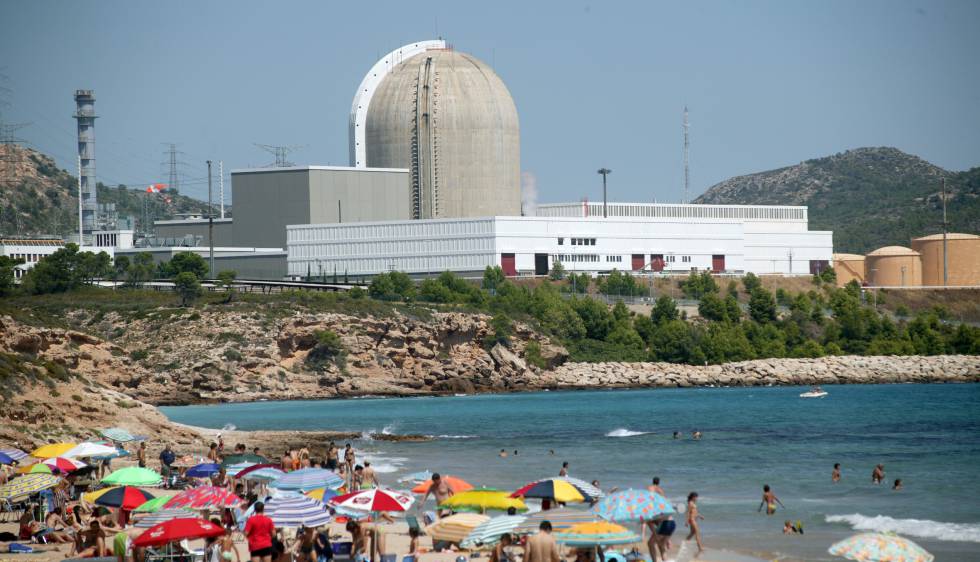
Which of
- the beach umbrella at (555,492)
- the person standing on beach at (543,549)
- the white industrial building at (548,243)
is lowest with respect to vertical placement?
the beach umbrella at (555,492)

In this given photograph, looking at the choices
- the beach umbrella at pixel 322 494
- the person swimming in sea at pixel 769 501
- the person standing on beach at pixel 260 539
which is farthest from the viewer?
the person swimming in sea at pixel 769 501

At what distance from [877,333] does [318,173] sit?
49059 mm

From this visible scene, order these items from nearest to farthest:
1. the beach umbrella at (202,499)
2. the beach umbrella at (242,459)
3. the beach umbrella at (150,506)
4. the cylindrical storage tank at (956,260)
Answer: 1. the beach umbrella at (202,499)
2. the beach umbrella at (150,506)
3. the beach umbrella at (242,459)
4. the cylindrical storage tank at (956,260)

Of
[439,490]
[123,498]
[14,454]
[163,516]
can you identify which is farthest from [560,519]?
[14,454]

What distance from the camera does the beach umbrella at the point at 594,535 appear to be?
24344 millimetres

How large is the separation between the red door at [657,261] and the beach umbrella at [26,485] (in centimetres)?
9807

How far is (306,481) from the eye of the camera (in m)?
32.5

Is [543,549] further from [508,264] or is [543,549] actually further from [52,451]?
[508,264]

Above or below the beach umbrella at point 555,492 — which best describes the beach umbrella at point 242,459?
below

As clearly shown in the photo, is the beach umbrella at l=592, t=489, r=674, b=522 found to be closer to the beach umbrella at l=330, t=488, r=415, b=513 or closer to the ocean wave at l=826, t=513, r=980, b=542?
the beach umbrella at l=330, t=488, r=415, b=513

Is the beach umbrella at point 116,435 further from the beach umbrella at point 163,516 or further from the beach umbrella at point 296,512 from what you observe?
the beach umbrella at point 296,512

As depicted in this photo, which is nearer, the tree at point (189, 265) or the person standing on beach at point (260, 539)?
the person standing on beach at point (260, 539)

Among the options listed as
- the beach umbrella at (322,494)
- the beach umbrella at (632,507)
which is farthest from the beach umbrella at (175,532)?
the beach umbrella at (632,507)

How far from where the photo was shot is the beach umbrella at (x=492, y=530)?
26125mm
